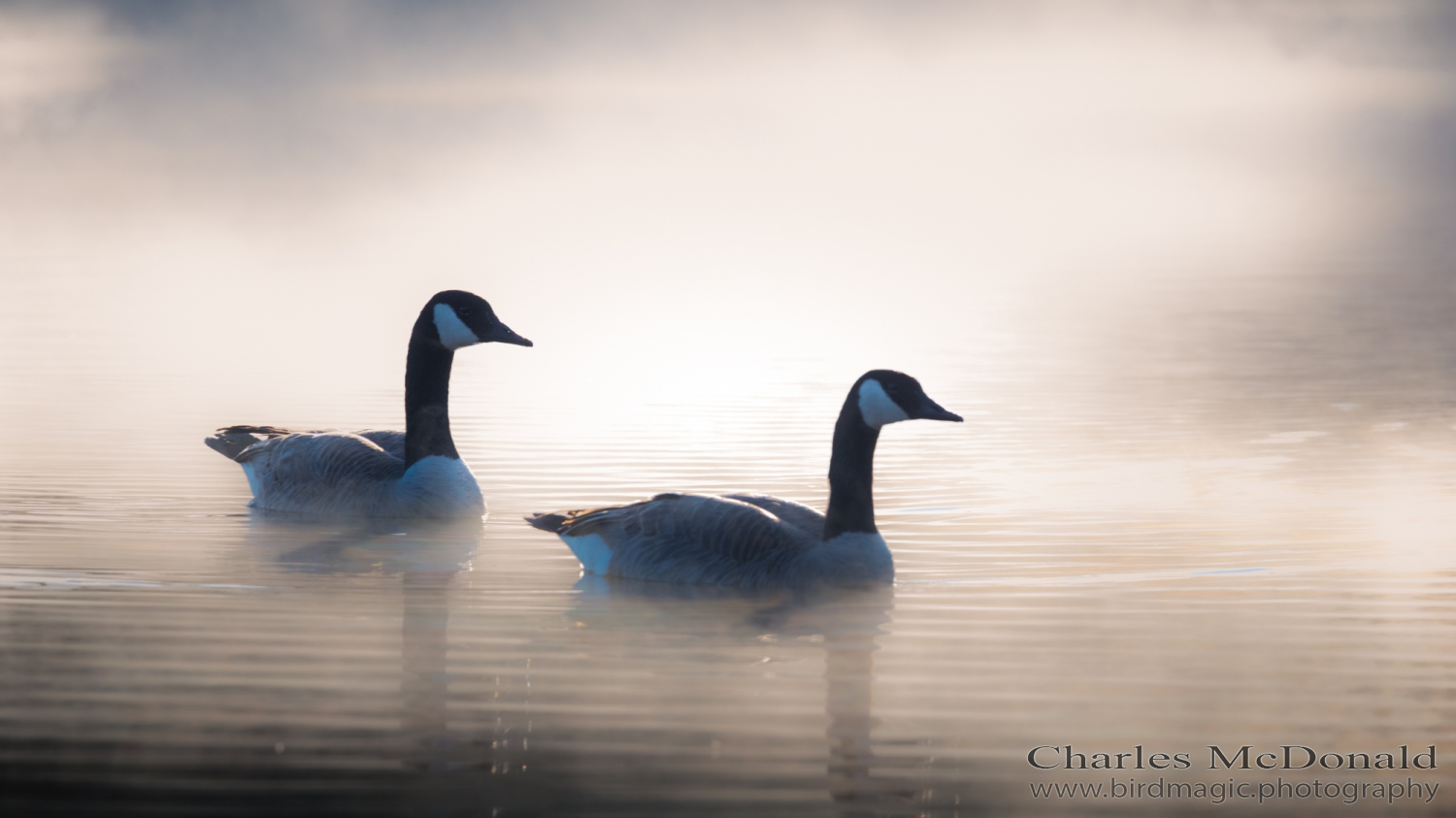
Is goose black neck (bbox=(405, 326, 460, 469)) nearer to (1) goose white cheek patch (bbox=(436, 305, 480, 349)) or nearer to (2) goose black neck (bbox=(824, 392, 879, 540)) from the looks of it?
(1) goose white cheek patch (bbox=(436, 305, 480, 349))

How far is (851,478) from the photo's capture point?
34.2ft

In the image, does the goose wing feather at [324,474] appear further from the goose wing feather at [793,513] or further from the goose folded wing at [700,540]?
the goose wing feather at [793,513]

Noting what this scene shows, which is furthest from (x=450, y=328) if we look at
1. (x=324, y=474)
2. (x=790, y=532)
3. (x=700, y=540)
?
→ (x=790, y=532)

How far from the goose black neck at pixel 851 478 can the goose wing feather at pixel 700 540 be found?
0.28 meters

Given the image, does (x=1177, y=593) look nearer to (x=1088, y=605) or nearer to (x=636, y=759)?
(x=1088, y=605)

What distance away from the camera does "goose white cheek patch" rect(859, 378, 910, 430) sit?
10.5 meters

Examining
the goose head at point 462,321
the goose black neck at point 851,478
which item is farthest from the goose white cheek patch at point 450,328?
the goose black neck at point 851,478

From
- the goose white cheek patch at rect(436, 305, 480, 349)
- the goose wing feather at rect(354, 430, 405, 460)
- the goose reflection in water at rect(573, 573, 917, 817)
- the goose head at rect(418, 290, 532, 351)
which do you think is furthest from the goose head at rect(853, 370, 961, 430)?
the goose wing feather at rect(354, 430, 405, 460)

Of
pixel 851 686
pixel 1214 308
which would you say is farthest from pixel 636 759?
pixel 1214 308

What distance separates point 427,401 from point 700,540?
4.17 m

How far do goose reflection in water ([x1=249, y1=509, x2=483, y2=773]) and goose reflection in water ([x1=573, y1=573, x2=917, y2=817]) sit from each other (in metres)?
0.98

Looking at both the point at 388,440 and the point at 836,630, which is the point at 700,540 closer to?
→ the point at 836,630

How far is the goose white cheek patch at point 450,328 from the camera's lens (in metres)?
14.2

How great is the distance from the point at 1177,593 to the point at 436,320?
22.4 feet
